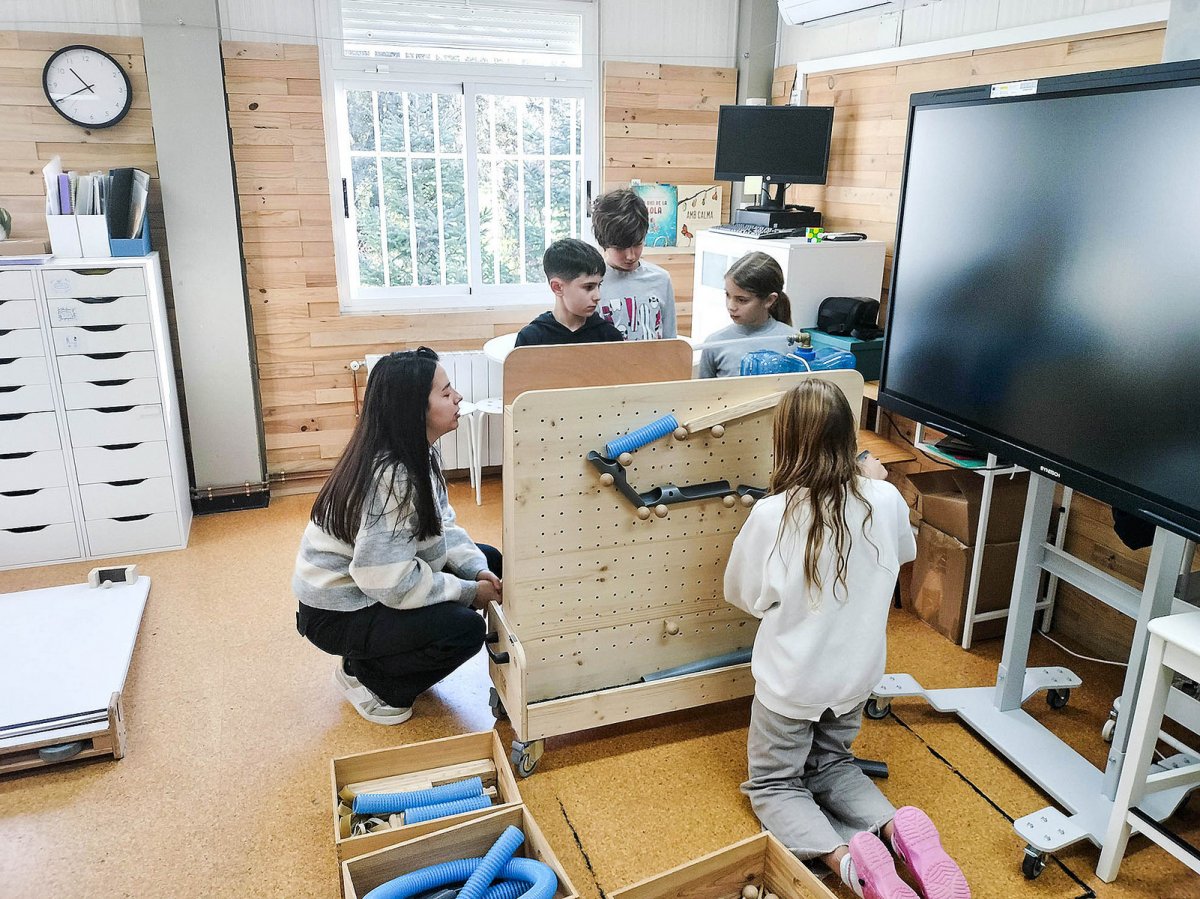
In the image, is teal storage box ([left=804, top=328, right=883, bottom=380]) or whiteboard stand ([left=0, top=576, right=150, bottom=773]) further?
teal storage box ([left=804, top=328, right=883, bottom=380])

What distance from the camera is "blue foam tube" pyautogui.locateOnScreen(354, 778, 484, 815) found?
198cm

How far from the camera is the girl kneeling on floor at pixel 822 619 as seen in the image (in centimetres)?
192

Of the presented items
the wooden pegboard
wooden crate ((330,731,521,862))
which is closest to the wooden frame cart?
the wooden pegboard

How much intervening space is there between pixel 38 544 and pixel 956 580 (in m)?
3.55

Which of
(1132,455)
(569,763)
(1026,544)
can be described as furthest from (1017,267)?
(569,763)

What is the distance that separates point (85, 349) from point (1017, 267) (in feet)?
11.0

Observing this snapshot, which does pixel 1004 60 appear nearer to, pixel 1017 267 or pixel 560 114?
pixel 1017 267

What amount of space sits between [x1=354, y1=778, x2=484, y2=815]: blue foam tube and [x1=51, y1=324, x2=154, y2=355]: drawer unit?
2.35 m

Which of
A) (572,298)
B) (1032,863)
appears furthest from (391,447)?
(1032,863)

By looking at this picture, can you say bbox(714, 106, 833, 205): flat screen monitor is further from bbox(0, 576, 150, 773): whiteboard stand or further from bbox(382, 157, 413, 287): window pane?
bbox(0, 576, 150, 773): whiteboard stand

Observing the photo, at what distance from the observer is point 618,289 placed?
9.81 feet

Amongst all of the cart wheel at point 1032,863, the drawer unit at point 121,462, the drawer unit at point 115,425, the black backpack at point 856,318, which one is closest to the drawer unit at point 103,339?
the drawer unit at point 115,425

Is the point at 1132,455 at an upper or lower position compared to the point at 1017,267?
lower

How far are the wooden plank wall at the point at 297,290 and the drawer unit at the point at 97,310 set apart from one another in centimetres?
64
